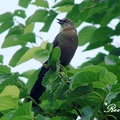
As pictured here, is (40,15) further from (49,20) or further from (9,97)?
(9,97)

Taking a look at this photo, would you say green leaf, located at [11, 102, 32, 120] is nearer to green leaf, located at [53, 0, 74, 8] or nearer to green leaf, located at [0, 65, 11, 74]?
green leaf, located at [0, 65, 11, 74]

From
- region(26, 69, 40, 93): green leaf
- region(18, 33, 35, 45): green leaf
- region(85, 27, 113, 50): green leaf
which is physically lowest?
region(85, 27, 113, 50): green leaf

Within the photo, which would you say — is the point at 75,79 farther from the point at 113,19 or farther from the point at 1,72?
the point at 113,19

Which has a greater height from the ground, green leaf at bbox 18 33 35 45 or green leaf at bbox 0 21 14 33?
green leaf at bbox 18 33 35 45

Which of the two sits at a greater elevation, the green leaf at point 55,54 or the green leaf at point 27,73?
the green leaf at point 55,54

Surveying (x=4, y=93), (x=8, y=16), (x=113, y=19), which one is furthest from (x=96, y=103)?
(x=113, y=19)

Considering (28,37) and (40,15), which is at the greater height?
(28,37)

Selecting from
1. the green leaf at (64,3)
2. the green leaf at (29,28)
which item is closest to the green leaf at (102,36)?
the green leaf at (64,3)

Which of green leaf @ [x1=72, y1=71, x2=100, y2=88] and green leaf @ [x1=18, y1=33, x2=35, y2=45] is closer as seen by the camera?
green leaf @ [x1=72, y1=71, x2=100, y2=88]

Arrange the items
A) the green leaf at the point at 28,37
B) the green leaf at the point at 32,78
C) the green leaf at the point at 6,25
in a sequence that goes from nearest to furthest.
→ the green leaf at the point at 28,37, the green leaf at the point at 32,78, the green leaf at the point at 6,25

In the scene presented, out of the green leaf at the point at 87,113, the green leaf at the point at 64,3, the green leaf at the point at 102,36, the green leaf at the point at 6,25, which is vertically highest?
the green leaf at the point at 87,113

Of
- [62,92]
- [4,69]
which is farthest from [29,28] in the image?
[62,92]

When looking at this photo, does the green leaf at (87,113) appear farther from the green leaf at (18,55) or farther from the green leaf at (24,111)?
the green leaf at (18,55)

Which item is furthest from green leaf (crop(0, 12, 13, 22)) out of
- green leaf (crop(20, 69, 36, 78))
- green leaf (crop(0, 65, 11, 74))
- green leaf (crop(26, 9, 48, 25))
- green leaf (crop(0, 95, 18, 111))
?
green leaf (crop(0, 95, 18, 111))
